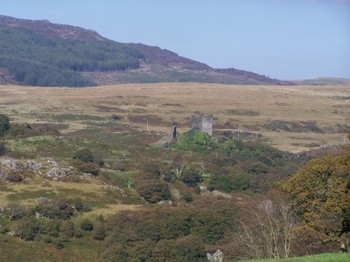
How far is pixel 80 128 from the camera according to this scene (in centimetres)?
7950

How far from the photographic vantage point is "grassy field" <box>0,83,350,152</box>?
86.4 m

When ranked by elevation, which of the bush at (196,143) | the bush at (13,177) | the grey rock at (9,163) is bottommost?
the bush at (196,143)

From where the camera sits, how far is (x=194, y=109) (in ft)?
349

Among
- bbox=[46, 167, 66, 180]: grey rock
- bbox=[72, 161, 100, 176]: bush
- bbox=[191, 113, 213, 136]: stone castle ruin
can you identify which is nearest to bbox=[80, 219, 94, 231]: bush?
bbox=[46, 167, 66, 180]: grey rock

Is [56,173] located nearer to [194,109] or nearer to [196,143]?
[196,143]

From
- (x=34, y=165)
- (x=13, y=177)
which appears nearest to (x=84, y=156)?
(x=34, y=165)

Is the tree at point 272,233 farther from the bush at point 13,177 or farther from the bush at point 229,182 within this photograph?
the bush at point 229,182

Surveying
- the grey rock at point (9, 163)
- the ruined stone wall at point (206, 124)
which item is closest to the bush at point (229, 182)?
the grey rock at point (9, 163)

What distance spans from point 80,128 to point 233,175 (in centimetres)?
3436

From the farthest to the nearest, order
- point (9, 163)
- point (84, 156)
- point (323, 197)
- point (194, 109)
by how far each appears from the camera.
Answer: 1. point (194, 109)
2. point (84, 156)
3. point (9, 163)
4. point (323, 197)

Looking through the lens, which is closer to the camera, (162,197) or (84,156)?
(162,197)

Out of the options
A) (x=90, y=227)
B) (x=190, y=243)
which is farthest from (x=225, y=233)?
(x=90, y=227)

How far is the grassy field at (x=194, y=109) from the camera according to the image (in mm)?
86375

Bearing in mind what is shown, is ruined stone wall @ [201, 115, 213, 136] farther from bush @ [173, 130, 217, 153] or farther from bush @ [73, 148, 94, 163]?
bush @ [73, 148, 94, 163]
